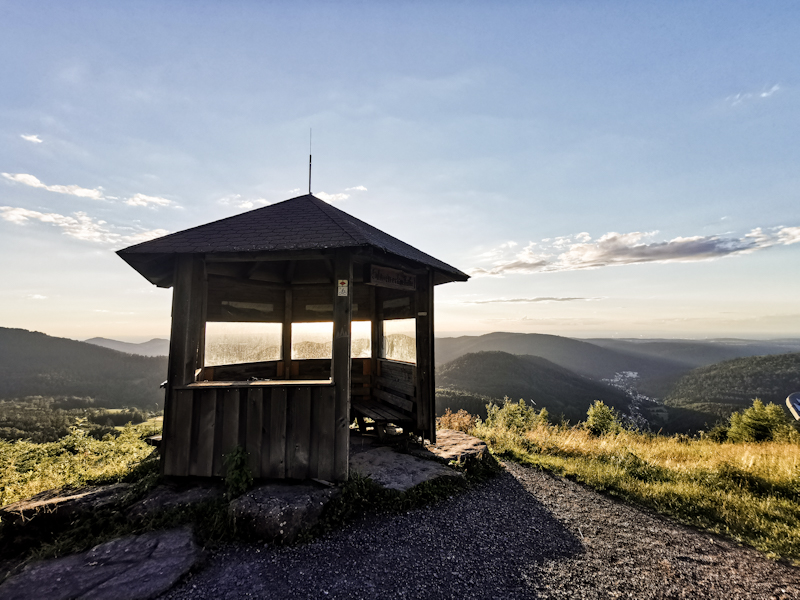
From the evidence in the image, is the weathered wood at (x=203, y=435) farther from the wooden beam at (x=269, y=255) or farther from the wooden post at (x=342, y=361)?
the wooden beam at (x=269, y=255)

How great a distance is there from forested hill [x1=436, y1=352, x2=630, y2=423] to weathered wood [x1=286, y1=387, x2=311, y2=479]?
100.0 metres

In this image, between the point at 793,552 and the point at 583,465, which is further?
the point at 583,465

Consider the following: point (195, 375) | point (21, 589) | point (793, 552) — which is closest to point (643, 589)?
point (793, 552)

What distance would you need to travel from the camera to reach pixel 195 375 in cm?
509

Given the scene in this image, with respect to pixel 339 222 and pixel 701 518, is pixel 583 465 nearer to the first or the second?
pixel 701 518

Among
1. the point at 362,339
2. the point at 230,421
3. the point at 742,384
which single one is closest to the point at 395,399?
the point at 362,339

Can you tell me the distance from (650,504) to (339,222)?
630 cm

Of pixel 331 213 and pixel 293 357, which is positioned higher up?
pixel 331 213

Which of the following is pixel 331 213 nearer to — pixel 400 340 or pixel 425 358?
pixel 400 340

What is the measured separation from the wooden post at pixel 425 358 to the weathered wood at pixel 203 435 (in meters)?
3.49

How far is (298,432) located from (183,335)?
7.19 ft

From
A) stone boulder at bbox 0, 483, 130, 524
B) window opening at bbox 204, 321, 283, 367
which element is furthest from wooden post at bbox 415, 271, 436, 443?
stone boulder at bbox 0, 483, 130, 524

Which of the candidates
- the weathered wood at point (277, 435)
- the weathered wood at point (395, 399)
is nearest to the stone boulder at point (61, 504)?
the weathered wood at point (277, 435)

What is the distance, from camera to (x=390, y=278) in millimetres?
6094
